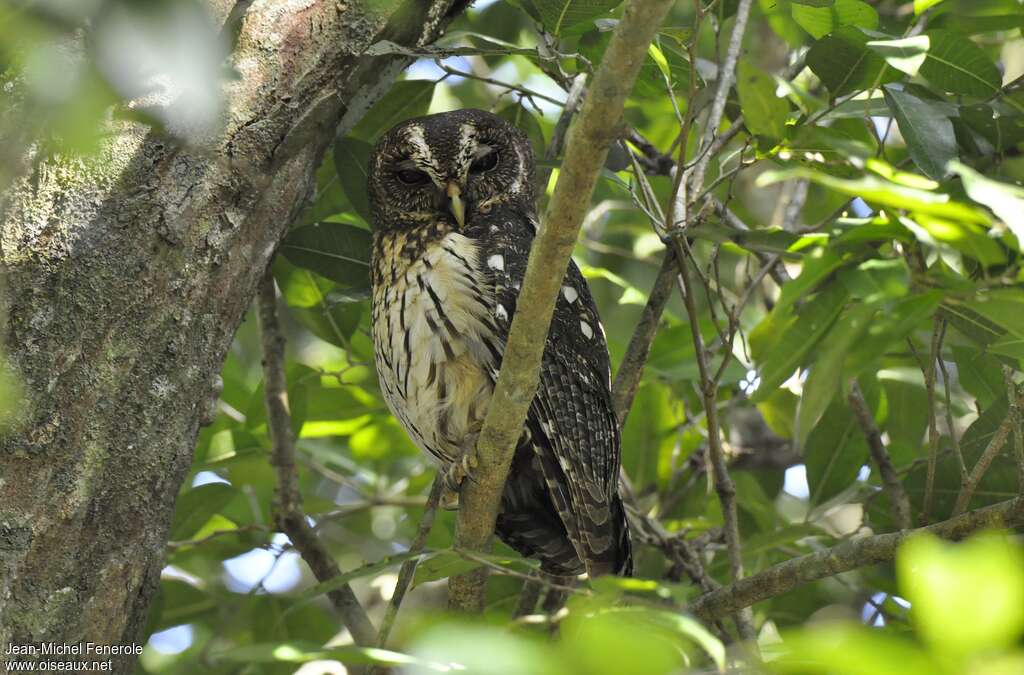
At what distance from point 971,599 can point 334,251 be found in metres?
2.77

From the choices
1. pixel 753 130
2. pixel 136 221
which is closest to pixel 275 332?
pixel 136 221

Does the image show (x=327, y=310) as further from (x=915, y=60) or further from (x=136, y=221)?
(x=915, y=60)

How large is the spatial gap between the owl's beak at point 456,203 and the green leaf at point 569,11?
62 centimetres

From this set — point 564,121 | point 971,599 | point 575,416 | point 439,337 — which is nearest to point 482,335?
point 439,337

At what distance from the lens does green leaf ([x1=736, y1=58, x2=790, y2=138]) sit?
7.84ft

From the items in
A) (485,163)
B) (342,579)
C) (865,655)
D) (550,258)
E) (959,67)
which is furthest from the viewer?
(485,163)

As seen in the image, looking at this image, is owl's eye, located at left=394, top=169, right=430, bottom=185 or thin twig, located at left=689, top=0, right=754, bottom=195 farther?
owl's eye, located at left=394, top=169, right=430, bottom=185

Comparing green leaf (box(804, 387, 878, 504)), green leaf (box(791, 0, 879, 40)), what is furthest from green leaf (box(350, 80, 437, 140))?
green leaf (box(804, 387, 878, 504))

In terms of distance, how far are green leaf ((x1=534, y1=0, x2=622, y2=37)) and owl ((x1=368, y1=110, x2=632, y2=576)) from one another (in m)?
0.57

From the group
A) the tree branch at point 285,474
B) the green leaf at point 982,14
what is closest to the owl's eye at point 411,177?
the tree branch at point 285,474

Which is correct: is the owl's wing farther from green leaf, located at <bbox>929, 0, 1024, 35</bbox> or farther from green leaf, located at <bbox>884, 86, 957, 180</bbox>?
green leaf, located at <bbox>929, 0, 1024, 35</bbox>

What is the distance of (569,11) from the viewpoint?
9.91ft

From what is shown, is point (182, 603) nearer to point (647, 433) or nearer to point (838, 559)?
point (647, 433)

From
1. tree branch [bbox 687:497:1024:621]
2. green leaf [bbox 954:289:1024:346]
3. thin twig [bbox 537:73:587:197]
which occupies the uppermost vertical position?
thin twig [bbox 537:73:587:197]
